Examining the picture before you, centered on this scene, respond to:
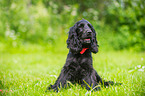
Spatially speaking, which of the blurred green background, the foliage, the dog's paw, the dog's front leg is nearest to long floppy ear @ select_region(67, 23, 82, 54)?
the dog's front leg

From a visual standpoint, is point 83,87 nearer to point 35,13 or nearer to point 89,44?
point 89,44

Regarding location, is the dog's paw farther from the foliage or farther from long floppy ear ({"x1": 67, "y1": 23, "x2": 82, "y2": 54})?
the foliage

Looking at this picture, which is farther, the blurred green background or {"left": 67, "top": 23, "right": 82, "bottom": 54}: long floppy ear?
the blurred green background

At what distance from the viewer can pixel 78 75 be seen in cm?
300

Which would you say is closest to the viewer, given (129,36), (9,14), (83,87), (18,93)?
(18,93)

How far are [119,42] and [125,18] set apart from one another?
5.02 ft

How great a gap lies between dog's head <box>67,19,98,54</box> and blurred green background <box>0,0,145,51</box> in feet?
16.5

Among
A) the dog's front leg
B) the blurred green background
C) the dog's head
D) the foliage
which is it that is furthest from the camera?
the foliage

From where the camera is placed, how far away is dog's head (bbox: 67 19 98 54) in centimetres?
278

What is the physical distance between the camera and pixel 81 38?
2889 mm

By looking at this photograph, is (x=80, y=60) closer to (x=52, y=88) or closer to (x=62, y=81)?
(x=62, y=81)

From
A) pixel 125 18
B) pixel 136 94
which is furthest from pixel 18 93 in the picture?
pixel 125 18

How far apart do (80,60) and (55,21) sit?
648cm

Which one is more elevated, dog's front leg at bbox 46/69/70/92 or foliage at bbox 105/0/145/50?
foliage at bbox 105/0/145/50
